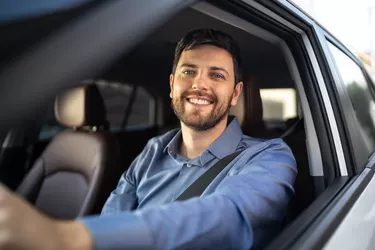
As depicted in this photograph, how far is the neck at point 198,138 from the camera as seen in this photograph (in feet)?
6.59

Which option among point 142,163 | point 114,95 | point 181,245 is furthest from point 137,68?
point 181,245

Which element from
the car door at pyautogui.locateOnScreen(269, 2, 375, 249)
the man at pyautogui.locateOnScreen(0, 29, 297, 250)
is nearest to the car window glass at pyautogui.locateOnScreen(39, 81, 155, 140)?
the man at pyautogui.locateOnScreen(0, 29, 297, 250)

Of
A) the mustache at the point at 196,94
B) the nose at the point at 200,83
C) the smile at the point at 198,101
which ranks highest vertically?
the nose at the point at 200,83

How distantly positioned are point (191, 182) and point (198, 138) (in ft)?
0.89

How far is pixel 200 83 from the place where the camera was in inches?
76.1

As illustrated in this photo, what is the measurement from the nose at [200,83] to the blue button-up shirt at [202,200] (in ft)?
0.74

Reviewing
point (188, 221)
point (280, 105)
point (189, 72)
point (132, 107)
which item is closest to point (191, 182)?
point (189, 72)

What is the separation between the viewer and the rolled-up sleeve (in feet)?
2.64

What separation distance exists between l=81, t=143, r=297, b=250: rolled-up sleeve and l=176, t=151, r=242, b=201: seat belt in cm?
9

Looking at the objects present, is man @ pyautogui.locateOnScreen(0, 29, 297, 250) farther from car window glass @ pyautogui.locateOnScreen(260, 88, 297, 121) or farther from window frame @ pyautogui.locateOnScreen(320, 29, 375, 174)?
car window glass @ pyautogui.locateOnScreen(260, 88, 297, 121)

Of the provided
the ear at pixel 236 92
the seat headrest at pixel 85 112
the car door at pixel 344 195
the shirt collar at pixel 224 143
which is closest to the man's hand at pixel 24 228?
the car door at pixel 344 195

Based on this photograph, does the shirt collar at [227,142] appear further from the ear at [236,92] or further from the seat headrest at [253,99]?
the seat headrest at [253,99]

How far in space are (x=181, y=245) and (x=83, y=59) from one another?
0.48 meters

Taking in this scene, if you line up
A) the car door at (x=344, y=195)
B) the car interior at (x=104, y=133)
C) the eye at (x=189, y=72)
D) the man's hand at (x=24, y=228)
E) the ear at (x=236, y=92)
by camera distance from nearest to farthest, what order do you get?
the man's hand at (x=24, y=228), the car door at (x=344, y=195), the eye at (x=189, y=72), the ear at (x=236, y=92), the car interior at (x=104, y=133)
